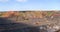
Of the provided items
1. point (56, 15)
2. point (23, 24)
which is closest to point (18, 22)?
point (23, 24)

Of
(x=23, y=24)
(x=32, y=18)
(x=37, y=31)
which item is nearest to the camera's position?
(x=37, y=31)

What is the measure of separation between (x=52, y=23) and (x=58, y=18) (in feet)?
2.12

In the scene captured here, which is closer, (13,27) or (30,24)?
(13,27)

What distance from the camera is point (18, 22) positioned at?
6875mm

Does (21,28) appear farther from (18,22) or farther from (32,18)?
(32,18)

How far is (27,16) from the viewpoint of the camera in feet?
24.1

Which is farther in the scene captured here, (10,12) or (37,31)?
(10,12)

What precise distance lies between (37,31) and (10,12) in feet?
5.52

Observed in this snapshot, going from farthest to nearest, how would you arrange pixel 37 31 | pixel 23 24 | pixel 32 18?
1. pixel 32 18
2. pixel 23 24
3. pixel 37 31

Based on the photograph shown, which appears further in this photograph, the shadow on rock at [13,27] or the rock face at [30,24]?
the rock face at [30,24]

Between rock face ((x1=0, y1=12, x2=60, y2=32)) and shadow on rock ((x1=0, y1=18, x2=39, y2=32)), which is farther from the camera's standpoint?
rock face ((x1=0, y1=12, x2=60, y2=32))

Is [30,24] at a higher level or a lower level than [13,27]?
lower

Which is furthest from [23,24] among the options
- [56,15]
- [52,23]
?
[56,15]

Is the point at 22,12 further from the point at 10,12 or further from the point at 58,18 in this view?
the point at 58,18
